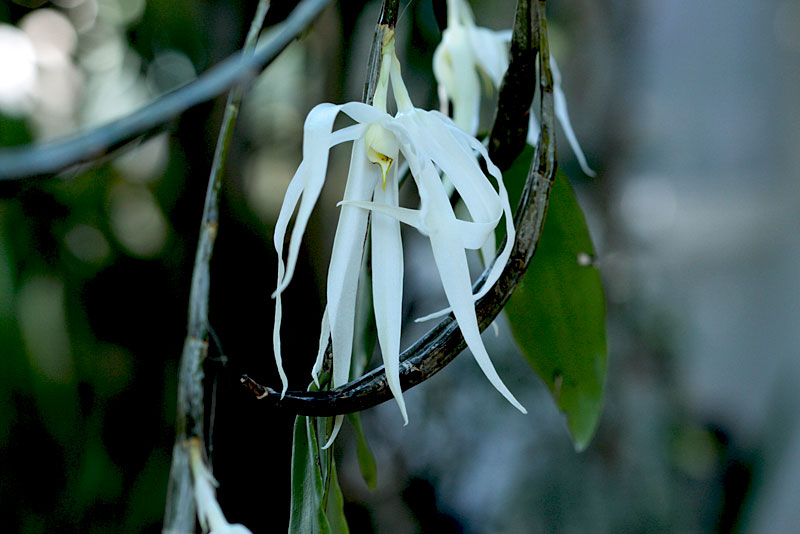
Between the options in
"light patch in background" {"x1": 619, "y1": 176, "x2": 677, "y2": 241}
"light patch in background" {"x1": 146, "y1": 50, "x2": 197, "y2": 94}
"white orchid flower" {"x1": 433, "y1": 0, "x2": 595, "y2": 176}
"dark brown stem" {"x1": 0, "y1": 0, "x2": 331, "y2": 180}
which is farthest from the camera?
"light patch in background" {"x1": 619, "y1": 176, "x2": 677, "y2": 241}

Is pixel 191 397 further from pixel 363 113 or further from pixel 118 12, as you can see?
pixel 118 12

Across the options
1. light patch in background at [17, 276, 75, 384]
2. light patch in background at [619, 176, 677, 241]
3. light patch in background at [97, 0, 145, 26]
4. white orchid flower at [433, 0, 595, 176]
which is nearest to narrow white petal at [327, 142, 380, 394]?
white orchid flower at [433, 0, 595, 176]

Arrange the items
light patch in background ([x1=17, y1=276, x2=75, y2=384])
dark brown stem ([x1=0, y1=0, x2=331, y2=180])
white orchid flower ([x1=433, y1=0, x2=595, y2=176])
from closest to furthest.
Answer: dark brown stem ([x1=0, y1=0, x2=331, y2=180])
white orchid flower ([x1=433, y1=0, x2=595, y2=176])
light patch in background ([x1=17, y1=276, x2=75, y2=384])

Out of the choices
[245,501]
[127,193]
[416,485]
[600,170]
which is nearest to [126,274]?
[127,193]

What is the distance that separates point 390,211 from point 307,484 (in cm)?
Answer: 9

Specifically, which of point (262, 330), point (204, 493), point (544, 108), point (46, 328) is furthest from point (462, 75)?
point (46, 328)

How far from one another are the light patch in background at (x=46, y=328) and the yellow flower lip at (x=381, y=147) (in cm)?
90

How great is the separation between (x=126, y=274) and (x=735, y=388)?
3.99ft

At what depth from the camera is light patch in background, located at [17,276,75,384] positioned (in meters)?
0.93

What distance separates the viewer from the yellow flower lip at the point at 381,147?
171 mm

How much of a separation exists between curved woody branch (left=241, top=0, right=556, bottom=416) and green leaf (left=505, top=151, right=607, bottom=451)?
107 millimetres

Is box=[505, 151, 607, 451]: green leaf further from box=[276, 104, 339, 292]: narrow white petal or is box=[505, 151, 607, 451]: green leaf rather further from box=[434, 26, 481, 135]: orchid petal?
box=[276, 104, 339, 292]: narrow white petal

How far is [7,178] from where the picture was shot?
0.15m

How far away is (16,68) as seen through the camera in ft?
3.21
